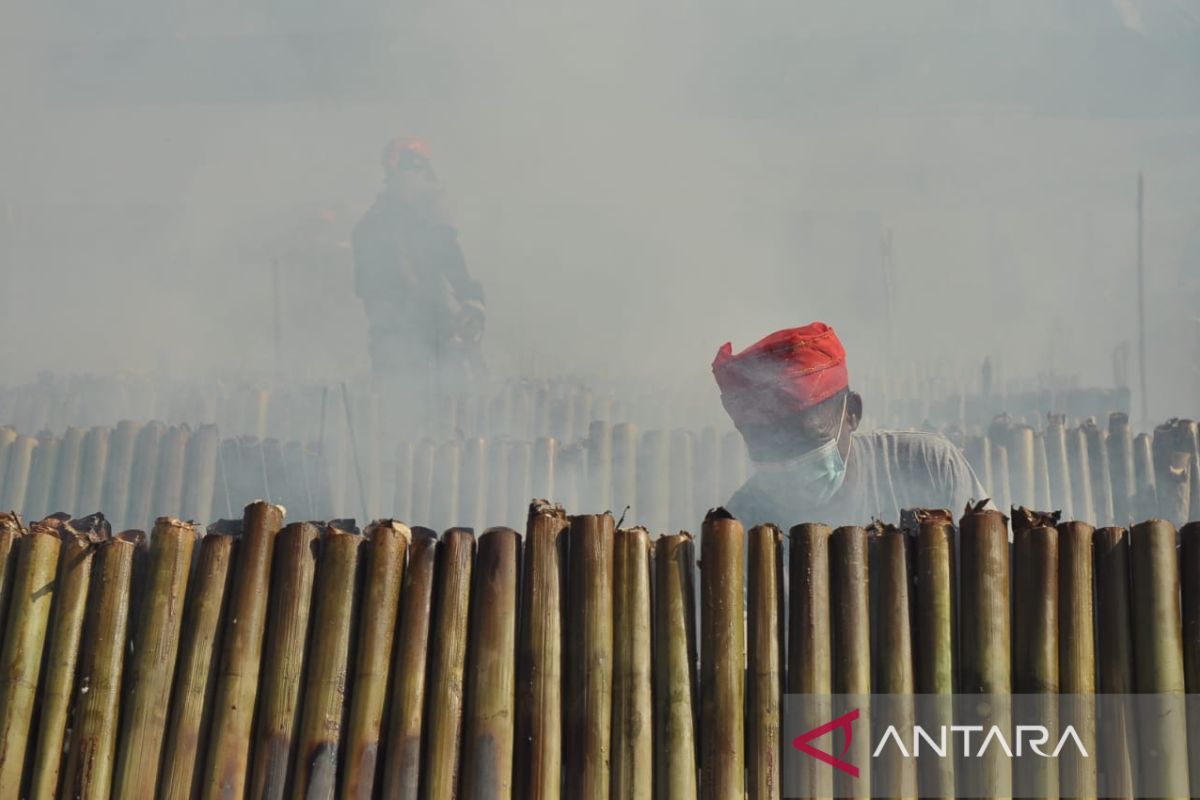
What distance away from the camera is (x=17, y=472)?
22.8 ft

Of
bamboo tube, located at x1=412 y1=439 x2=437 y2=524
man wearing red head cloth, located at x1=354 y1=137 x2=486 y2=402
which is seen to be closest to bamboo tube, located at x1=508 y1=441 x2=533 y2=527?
bamboo tube, located at x1=412 y1=439 x2=437 y2=524

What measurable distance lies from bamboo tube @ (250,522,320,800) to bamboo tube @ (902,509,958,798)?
1.57 metres

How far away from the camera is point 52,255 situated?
29.6 feet

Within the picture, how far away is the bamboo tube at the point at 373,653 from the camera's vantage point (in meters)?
3.56

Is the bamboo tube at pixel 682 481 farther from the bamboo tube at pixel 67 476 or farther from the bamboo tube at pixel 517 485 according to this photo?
the bamboo tube at pixel 67 476

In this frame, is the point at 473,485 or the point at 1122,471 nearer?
the point at 1122,471

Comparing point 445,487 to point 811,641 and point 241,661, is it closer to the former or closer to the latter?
point 241,661

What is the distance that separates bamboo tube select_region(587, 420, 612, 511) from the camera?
7156 millimetres

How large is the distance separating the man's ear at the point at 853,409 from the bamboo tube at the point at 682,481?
160 cm

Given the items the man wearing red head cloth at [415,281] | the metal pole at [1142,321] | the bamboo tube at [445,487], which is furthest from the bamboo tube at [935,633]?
the metal pole at [1142,321]

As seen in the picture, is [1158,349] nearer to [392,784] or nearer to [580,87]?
[580,87]

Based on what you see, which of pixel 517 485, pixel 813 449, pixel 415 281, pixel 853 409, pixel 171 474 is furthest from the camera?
pixel 415 281

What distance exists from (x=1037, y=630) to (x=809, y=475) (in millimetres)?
1908

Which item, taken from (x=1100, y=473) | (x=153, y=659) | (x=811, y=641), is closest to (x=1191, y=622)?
(x=811, y=641)
